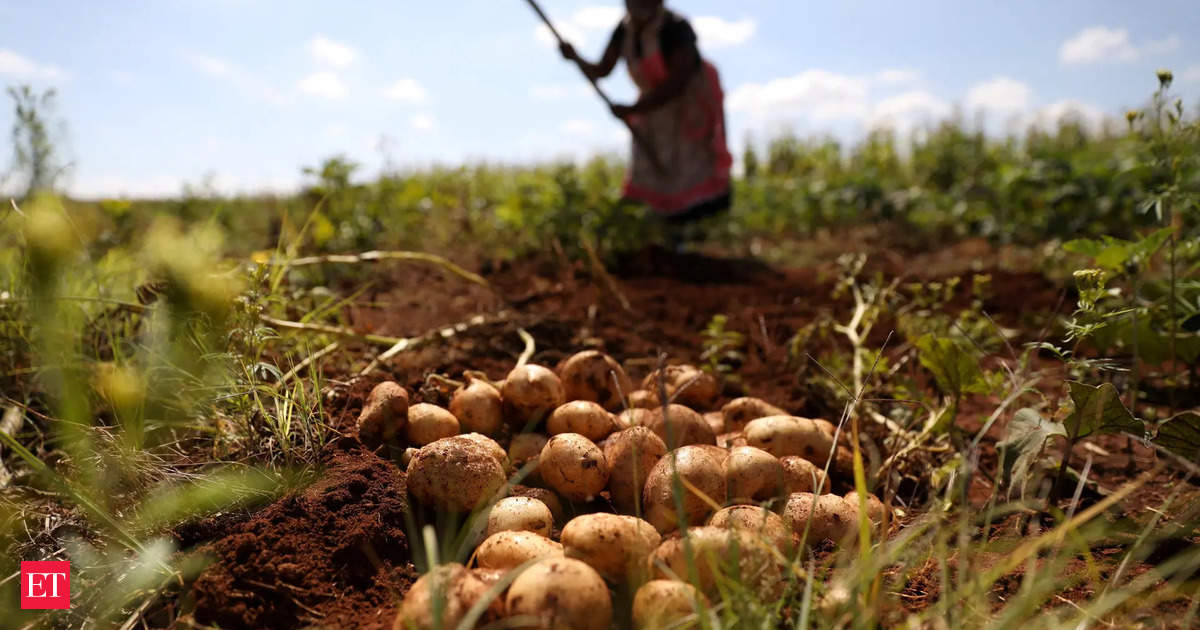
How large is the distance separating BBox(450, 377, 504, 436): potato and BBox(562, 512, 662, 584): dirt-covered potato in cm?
68

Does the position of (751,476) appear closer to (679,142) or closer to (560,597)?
(560,597)

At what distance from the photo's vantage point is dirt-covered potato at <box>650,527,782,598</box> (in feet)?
4.33

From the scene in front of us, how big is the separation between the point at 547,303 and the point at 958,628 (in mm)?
2935

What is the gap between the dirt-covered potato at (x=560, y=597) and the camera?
1.25 m

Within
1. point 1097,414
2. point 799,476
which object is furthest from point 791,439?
point 1097,414

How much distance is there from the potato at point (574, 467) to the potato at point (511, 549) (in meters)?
0.27

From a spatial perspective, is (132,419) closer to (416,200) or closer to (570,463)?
(570,463)

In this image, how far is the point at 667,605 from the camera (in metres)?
1.29

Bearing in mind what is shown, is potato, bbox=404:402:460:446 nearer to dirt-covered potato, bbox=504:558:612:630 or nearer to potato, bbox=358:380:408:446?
potato, bbox=358:380:408:446

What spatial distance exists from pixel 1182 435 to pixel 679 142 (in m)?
4.40

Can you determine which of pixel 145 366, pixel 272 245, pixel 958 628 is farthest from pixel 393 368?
pixel 272 245

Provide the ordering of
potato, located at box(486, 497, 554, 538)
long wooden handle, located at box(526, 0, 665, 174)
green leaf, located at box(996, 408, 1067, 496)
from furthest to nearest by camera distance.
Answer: long wooden handle, located at box(526, 0, 665, 174)
green leaf, located at box(996, 408, 1067, 496)
potato, located at box(486, 497, 554, 538)

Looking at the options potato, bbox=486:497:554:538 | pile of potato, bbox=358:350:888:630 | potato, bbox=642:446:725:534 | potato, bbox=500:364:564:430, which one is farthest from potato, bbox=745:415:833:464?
potato, bbox=486:497:554:538

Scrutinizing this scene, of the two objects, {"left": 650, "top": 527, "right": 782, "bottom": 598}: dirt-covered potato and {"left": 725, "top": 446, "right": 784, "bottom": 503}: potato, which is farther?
{"left": 725, "top": 446, "right": 784, "bottom": 503}: potato
